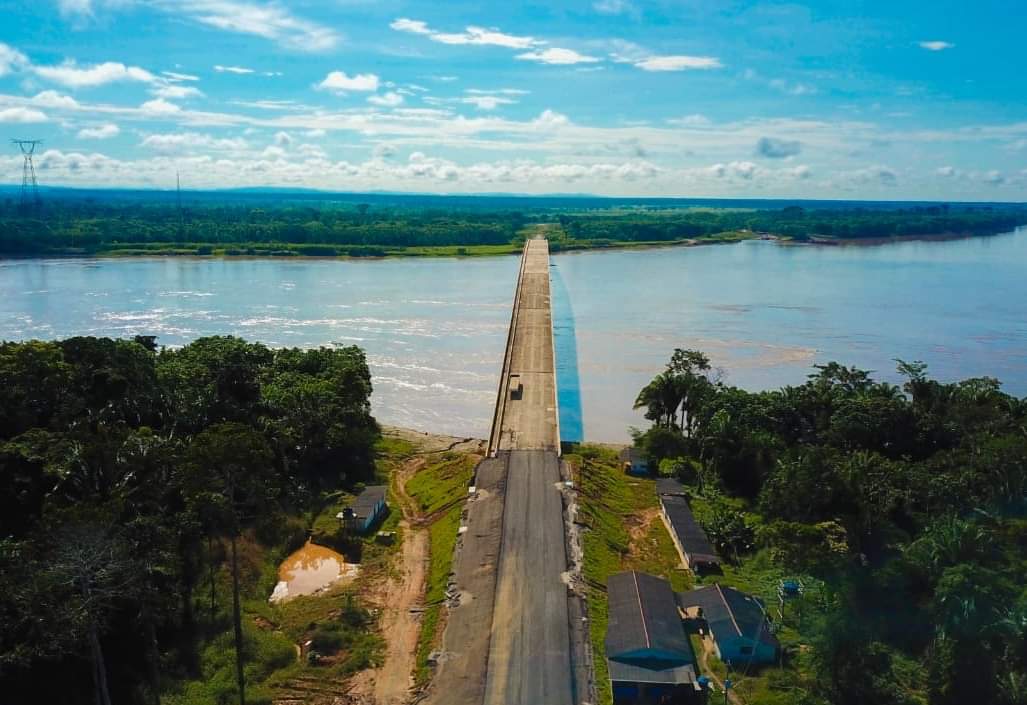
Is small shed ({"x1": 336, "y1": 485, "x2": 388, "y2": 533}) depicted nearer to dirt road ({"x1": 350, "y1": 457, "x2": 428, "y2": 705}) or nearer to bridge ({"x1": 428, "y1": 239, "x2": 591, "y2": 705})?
dirt road ({"x1": 350, "y1": 457, "x2": 428, "y2": 705})

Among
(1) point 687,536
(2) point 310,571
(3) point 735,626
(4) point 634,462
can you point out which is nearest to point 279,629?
(2) point 310,571

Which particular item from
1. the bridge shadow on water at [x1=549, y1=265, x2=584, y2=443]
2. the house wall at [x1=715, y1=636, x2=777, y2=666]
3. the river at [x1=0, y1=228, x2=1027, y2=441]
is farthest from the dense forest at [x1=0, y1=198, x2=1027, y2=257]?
the house wall at [x1=715, y1=636, x2=777, y2=666]

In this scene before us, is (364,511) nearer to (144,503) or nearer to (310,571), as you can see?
(310,571)

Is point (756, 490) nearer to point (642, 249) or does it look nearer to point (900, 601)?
point (900, 601)

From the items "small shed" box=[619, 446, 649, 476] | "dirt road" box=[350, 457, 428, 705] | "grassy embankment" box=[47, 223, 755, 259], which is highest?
"grassy embankment" box=[47, 223, 755, 259]

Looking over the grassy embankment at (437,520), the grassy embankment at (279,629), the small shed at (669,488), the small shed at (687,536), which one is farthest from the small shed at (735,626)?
the small shed at (669,488)

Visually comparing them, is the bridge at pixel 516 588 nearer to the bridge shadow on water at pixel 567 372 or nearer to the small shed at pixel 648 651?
the small shed at pixel 648 651
